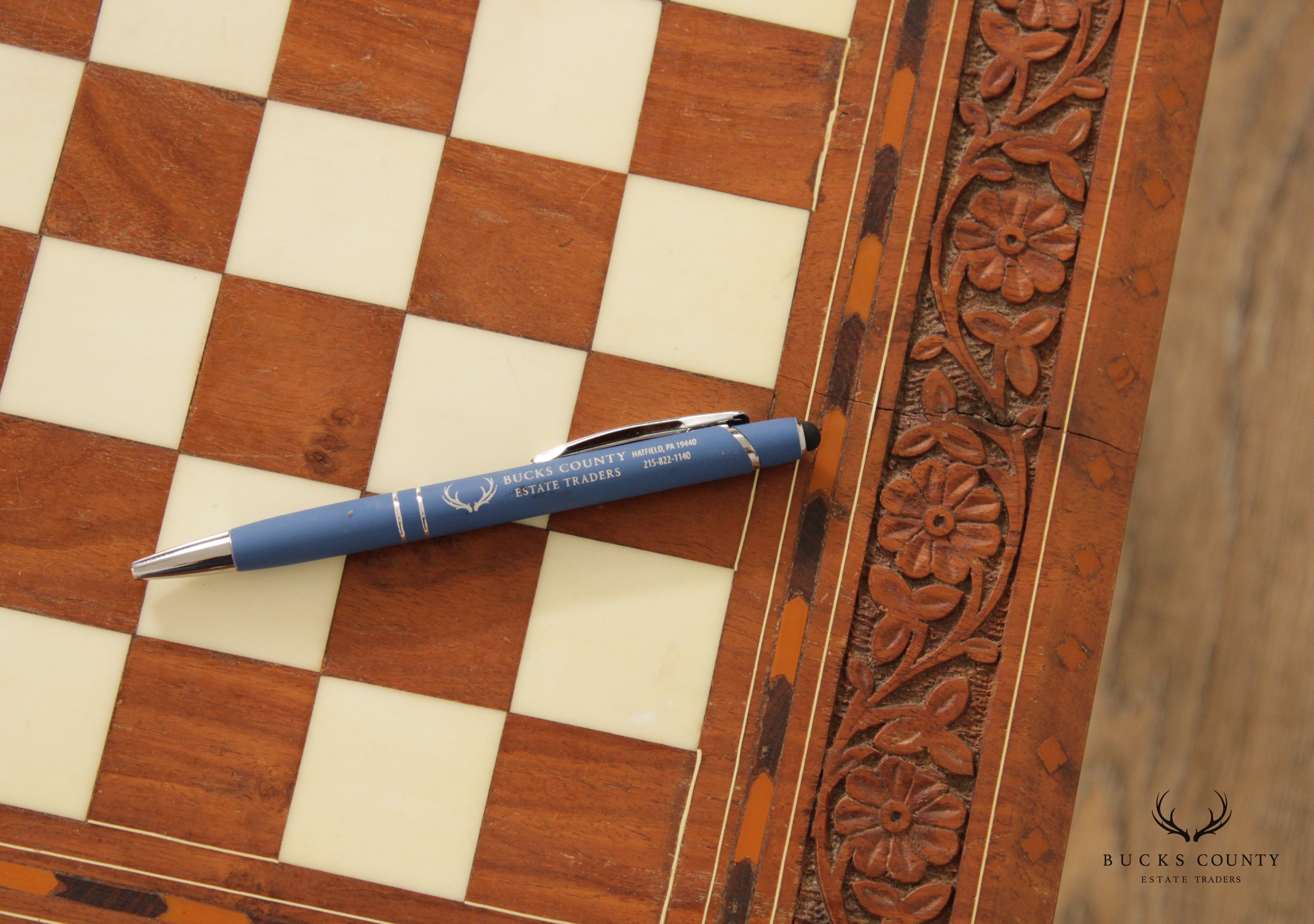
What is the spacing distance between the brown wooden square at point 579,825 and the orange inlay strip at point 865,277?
0.65 m

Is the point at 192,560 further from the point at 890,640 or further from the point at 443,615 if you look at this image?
the point at 890,640

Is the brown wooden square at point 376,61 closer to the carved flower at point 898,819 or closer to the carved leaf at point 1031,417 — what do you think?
the carved leaf at point 1031,417

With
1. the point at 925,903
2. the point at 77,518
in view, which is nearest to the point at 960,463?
the point at 925,903

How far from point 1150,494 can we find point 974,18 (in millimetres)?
699

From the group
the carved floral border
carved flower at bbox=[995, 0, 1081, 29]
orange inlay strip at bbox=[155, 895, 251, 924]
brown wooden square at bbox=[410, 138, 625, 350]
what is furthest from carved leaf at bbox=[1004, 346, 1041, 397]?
orange inlay strip at bbox=[155, 895, 251, 924]

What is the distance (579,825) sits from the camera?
44.5 inches

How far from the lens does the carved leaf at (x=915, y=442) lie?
1.15m

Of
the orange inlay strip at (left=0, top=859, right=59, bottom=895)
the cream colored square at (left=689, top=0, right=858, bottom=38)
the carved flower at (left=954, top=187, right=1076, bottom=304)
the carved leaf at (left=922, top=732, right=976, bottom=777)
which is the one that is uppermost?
the cream colored square at (left=689, top=0, right=858, bottom=38)

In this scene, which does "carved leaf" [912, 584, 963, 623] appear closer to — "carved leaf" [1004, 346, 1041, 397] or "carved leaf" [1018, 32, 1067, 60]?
"carved leaf" [1004, 346, 1041, 397]

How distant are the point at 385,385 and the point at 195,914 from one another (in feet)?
2.40

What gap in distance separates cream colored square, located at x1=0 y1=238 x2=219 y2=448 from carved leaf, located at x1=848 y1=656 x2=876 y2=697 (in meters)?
0.96

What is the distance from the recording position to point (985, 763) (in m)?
1.13

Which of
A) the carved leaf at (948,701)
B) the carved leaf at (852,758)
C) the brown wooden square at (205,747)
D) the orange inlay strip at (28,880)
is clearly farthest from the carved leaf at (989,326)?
the orange inlay strip at (28,880)

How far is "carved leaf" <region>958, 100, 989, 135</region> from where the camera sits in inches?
46.0
